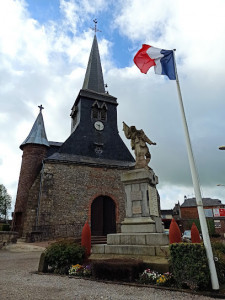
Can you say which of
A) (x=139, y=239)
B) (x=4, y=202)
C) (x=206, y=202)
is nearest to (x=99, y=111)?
(x=139, y=239)

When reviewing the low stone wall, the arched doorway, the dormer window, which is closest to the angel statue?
the arched doorway

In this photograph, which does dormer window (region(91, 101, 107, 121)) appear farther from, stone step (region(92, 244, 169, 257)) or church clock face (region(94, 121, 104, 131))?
stone step (region(92, 244, 169, 257))

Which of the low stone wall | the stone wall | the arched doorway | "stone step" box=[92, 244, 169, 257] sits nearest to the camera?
"stone step" box=[92, 244, 169, 257]

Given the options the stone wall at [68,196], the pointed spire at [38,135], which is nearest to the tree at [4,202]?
the pointed spire at [38,135]

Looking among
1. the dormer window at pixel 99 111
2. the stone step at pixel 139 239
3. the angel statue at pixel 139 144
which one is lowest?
the stone step at pixel 139 239

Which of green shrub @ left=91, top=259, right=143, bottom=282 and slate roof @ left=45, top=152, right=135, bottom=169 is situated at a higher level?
slate roof @ left=45, top=152, right=135, bottom=169

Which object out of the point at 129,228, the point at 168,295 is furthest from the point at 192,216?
the point at 168,295

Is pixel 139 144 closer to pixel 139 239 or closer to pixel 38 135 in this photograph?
pixel 139 239

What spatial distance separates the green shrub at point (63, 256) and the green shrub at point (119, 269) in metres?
1.35

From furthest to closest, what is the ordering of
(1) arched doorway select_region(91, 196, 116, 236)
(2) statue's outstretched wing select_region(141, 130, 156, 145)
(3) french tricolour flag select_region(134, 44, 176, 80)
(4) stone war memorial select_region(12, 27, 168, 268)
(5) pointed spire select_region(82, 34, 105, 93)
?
(5) pointed spire select_region(82, 34, 105, 93) → (1) arched doorway select_region(91, 196, 116, 236) → (4) stone war memorial select_region(12, 27, 168, 268) → (2) statue's outstretched wing select_region(141, 130, 156, 145) → (3) french tricolour flag select_region(134, 44, 176, 80)

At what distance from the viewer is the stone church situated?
1612cm

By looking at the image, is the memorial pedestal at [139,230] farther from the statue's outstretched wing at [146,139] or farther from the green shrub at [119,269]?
the statue's outstretched wing at [146,139]

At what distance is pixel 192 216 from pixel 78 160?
31.7 m

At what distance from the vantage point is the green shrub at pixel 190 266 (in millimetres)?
4192
